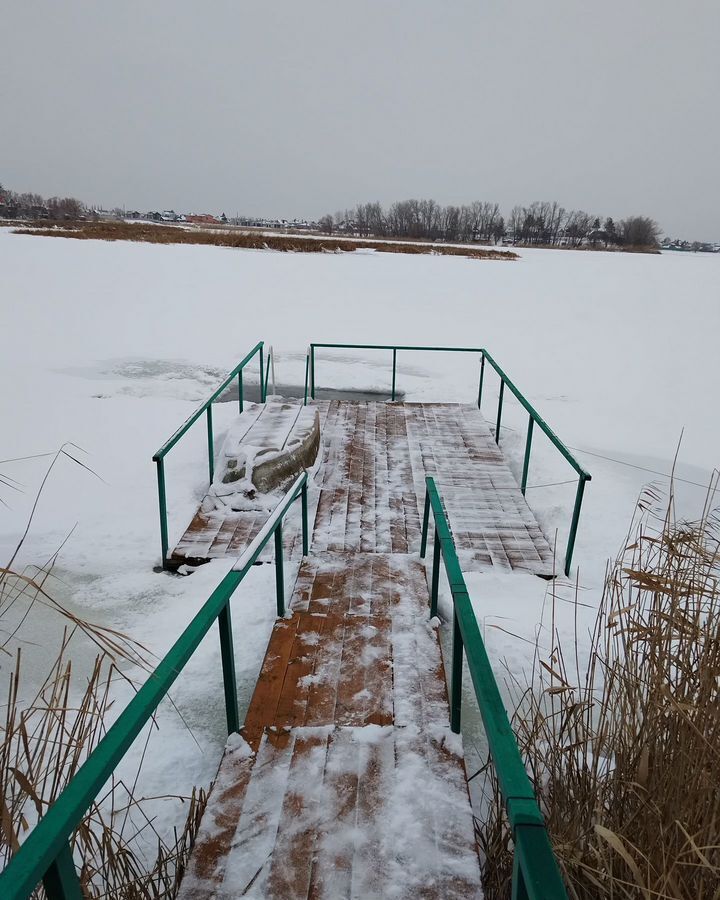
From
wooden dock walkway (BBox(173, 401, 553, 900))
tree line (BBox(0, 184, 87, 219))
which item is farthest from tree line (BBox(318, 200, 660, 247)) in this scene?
wooden dock walkway (BBox(173, 401, 553, 900))

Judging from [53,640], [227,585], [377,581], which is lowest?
[53,640]

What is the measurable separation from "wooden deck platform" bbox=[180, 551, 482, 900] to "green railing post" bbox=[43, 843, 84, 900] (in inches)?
33.7

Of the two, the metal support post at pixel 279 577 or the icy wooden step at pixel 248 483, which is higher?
the metal support post at pixel 279 577

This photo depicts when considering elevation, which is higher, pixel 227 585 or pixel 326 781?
pixel 227 585

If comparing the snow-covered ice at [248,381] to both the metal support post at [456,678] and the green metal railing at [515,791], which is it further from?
the green metal railing at [515,791]

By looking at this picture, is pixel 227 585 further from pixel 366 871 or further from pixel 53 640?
pixel 53 640

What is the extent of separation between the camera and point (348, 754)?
2562 mm

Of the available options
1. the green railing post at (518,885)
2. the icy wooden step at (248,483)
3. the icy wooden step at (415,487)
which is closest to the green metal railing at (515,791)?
the green railing post at (518,885)

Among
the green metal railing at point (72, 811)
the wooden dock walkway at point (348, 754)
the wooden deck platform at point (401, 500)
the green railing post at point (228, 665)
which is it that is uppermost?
the green metal railing at point (72, 811)

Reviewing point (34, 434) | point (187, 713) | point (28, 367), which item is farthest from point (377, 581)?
point (28, 367)

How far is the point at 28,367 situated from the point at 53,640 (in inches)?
335

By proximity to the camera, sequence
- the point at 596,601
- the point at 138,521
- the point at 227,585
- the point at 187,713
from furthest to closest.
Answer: the point at 138,521, the point at 596,601, the point at 187,713, the point at 227,585

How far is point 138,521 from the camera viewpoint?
6000 mm

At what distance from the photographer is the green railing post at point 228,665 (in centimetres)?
251
